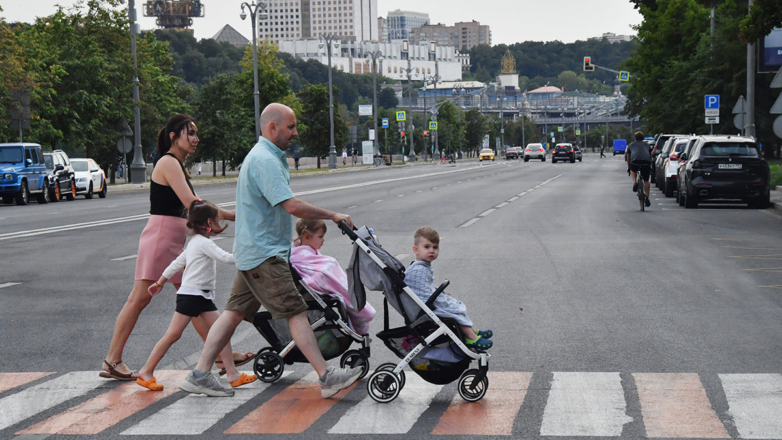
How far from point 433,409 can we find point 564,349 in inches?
79.8

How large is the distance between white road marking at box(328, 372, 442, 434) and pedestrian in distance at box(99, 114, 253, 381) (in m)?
1.43

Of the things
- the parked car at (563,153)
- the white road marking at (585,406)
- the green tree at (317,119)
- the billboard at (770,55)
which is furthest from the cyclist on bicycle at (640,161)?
the green tree at (317,119)

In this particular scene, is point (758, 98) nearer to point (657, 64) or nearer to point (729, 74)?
point (729, 74)

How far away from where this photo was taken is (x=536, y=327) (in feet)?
29.6

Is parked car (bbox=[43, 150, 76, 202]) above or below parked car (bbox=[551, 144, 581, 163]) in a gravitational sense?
above

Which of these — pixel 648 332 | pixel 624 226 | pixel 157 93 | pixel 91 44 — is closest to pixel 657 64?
pixel 157 93

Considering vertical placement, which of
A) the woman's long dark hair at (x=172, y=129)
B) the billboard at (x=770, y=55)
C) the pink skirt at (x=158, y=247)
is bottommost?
the pink skirt at (x=158, y=247)

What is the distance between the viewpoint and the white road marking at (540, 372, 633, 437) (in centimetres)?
572

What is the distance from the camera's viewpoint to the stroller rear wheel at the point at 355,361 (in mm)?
6836

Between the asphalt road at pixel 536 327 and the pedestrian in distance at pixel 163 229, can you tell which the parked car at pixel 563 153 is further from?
the pedestrian in distance at pixel 163 229

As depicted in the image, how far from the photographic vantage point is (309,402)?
21.2 feet

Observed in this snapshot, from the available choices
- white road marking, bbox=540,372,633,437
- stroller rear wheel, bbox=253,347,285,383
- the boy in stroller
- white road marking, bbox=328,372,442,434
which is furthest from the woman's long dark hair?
white road marking, bbox=540,372,633,437

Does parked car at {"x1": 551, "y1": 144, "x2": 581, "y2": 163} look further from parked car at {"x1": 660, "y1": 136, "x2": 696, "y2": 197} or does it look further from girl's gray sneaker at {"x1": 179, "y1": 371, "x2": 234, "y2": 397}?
girl's gray sneaker at {"x1": 179, "y1": 371, "x2": 234, "y2": 397}

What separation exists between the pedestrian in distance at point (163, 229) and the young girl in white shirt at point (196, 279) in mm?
165
